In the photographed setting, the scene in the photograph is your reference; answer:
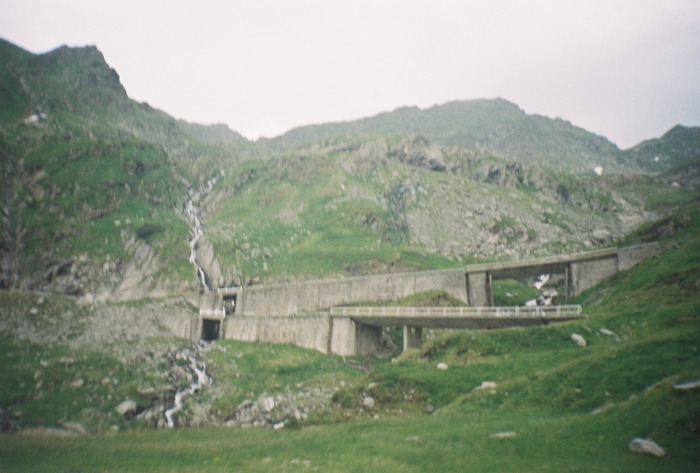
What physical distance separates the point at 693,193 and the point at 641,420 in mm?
201885

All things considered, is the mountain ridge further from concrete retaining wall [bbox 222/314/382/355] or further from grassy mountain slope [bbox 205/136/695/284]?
concrete retaining wall [bbox 222/314/382/355]

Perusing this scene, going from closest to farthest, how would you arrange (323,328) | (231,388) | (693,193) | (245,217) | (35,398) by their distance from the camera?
(35,398), (231,388), (323,328), (245,217), (693,193)

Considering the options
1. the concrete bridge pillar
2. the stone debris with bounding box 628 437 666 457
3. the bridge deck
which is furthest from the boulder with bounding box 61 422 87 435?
the concrete bridge pillar

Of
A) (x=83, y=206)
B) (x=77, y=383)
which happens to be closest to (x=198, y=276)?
(x=83, y=206)

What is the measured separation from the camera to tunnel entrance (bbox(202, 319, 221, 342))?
80.2m

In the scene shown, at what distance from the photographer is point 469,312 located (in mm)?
49375

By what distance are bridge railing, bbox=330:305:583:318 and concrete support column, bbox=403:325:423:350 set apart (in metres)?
3.25

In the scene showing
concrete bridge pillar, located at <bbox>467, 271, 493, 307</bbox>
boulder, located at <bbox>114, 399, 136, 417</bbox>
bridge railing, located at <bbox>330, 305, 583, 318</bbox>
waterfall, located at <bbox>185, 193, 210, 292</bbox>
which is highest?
waterfall, located at <bbox>185, 193, 210, 292</bbox>

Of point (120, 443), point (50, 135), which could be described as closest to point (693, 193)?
point (120, 443)

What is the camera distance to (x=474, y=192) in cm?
15050

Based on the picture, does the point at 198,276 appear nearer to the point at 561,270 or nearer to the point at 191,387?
the point at 191,387

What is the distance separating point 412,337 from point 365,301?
18.8m

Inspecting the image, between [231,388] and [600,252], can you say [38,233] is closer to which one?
[231,388]

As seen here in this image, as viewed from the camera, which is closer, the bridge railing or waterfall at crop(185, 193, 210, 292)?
the bridge railing
